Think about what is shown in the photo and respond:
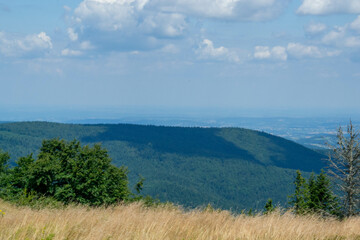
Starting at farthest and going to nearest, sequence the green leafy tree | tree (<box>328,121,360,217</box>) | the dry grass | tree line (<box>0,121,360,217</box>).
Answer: the green leafy tree → tree line (<box>0,121,360,217</box>) → tree (<box>328,121,360,217</box>) → the dry grass

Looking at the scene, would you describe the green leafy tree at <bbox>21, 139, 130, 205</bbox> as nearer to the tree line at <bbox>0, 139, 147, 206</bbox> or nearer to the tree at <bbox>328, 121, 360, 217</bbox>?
the tree line at <bbox>0, 139, 147, 206</bbox>

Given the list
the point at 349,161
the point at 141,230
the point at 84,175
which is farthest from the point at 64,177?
the point at 141,230

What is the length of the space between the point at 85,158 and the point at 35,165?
4.19 meters

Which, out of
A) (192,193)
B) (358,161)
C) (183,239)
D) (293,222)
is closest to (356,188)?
(358,161)

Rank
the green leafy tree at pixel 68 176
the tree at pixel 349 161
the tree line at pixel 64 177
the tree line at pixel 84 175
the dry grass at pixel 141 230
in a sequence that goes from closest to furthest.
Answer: the dry grass at pixel 141 230 → the tree at pixel 349 161 → the tree line at pixel 84 175 → the tree line at pixel 64 177 → the green leafy tree at pixel 68 176

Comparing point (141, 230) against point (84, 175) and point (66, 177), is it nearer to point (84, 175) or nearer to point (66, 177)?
point (66, 177)

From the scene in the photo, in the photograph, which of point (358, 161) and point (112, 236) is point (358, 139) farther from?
point (112, 236)

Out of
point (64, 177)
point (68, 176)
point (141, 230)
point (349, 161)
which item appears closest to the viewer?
point (141, 230)

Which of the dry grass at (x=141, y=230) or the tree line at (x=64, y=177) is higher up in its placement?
the dry grass at (x=141, y=230)

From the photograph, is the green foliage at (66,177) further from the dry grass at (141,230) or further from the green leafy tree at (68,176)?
the dry grass at (141,230)

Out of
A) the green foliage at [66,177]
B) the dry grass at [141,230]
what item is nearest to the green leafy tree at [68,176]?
the green foliage at [66,177]

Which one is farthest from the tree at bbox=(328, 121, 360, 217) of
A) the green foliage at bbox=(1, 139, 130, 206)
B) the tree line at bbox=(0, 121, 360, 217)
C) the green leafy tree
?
the green foliage at bbox=(1, 139, 130, 206)

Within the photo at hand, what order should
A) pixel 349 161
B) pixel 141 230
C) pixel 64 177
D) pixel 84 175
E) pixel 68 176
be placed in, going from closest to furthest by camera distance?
pixel 141 230
pixel 349 161
pixel 68 176
pixel 64 177
pixel 84 175

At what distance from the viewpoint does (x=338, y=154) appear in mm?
24375
